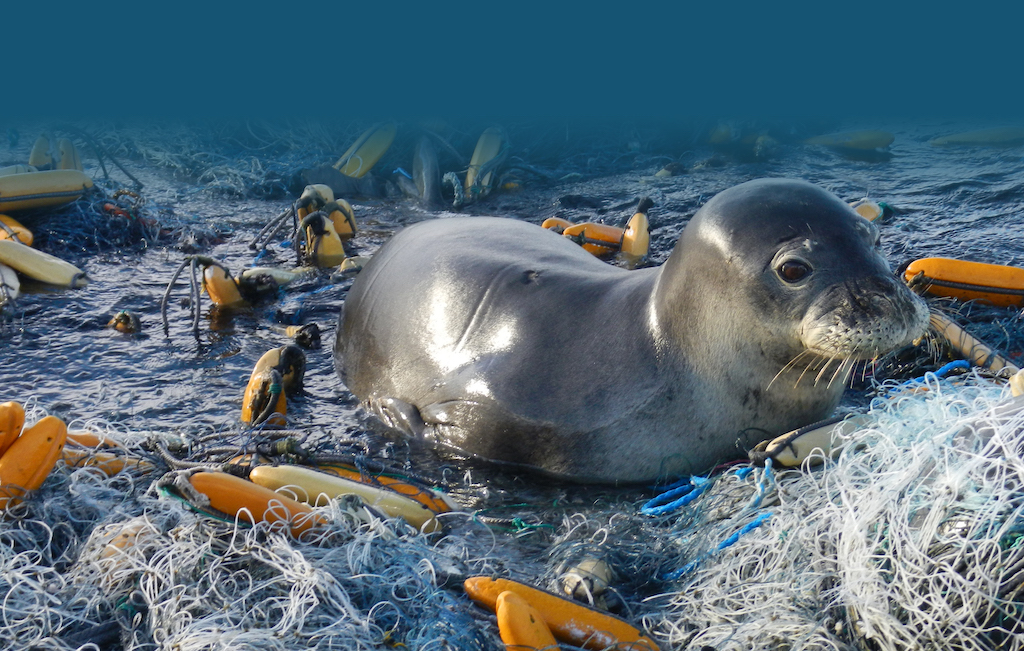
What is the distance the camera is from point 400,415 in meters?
4.87

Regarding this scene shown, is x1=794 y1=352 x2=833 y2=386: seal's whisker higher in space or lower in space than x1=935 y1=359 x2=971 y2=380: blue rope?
higher

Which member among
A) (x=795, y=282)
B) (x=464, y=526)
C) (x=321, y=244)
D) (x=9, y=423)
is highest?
(x=795, y=282)

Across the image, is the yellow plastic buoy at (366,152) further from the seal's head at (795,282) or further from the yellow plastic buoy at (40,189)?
the seal's head at (795,282)

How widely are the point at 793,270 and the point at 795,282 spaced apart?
51mm

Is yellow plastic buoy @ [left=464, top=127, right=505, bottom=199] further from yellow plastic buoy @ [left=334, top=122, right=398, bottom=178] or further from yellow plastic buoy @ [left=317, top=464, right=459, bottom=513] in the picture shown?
yellow plastic buoy @ [left=317, top=464, right=459, bottom=513]

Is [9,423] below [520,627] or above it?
above

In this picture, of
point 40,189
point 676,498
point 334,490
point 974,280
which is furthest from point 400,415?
point 40,189

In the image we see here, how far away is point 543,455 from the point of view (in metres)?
4.38

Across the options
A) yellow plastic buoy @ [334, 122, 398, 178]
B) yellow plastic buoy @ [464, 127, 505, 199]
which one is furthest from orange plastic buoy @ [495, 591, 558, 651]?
yellow plastic buoy @ [334, 122, 398, 178]

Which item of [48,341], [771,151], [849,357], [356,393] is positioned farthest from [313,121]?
[849,357]

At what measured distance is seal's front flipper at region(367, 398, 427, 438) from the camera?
479 cm

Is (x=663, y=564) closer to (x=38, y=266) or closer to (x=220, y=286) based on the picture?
(x=220, y=286)

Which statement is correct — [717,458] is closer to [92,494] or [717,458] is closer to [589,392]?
[589,392]

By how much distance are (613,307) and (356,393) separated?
68.3 inches
